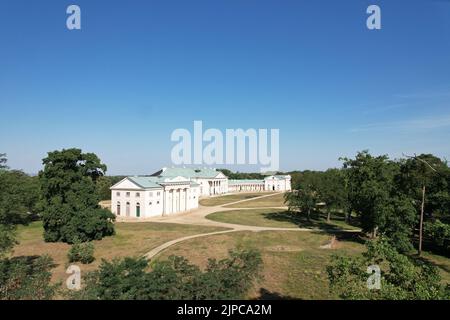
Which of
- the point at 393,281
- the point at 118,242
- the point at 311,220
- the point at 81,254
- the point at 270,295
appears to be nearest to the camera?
the point at 393,281

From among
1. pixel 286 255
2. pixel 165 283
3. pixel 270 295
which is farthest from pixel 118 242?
pixel 165 283

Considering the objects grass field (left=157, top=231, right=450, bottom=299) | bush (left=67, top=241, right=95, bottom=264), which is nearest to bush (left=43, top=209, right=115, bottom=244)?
bush (left=67, top=241, right=95, bottom=264)

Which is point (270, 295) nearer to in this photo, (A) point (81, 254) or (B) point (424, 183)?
(A) point (81, 254)

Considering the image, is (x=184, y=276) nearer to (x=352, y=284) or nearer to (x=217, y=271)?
(x=217, y=271)

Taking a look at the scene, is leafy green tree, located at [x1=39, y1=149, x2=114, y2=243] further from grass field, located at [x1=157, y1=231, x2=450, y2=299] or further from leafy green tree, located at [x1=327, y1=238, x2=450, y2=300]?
leafy green tree, located at [x1=327, y1=238, x2=450, y2=300]
